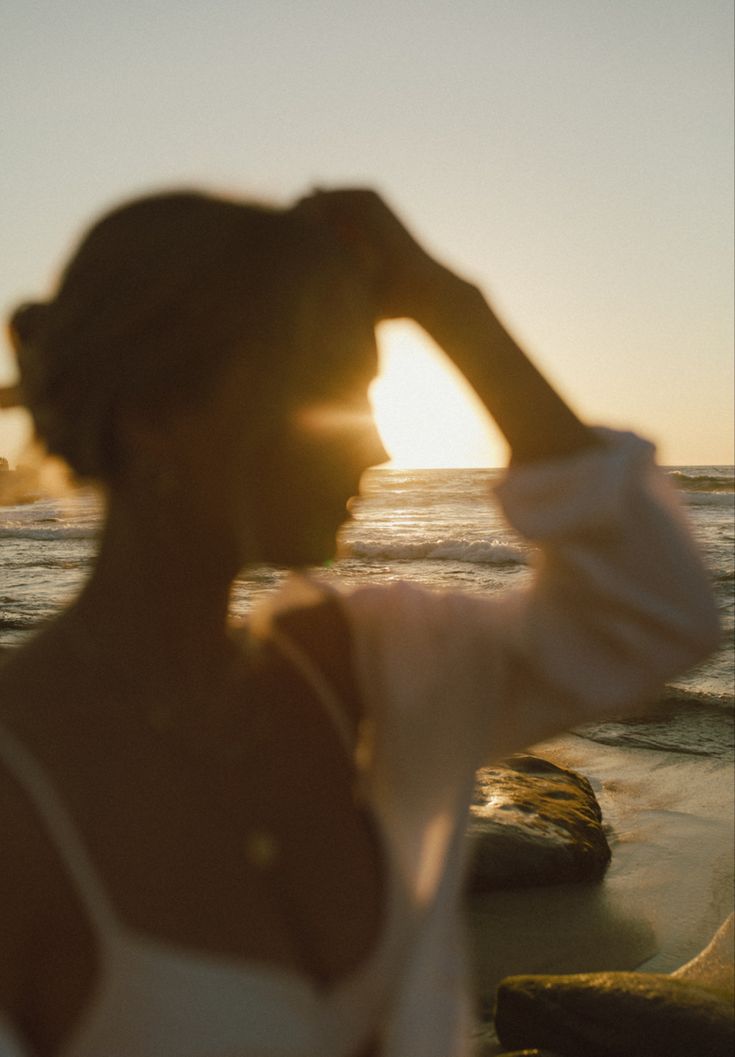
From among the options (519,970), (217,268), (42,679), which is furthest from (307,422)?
(519,970)

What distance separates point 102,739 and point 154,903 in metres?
0.24

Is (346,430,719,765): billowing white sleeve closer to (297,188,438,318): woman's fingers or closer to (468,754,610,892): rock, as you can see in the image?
(297,188,438,318): woman's fingers

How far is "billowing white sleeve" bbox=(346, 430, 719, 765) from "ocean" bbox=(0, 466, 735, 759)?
107 mm

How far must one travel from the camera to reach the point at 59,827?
45.3 inches

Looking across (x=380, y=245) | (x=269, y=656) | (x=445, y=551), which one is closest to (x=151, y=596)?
(x=269, y=656)

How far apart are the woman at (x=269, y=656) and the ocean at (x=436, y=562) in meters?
Result: 0.12

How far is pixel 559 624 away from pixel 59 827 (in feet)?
2.63

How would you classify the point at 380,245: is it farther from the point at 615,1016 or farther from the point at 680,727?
the point at 680,727

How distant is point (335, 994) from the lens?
4.14 ft

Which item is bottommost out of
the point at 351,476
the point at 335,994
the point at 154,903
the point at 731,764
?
the point at 731,764

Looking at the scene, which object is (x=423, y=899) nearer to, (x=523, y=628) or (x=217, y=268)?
(x=523, y=628)

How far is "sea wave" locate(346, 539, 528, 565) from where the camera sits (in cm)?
2218

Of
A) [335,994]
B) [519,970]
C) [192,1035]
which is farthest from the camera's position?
[519,970]

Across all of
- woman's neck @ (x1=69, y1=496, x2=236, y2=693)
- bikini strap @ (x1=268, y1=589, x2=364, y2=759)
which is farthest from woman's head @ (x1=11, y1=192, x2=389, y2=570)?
bikini strap @ (x1=268, y1=589, x2=364, y2=759)
